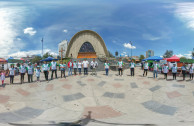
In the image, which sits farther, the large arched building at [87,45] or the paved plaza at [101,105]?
the large arched building at [87,45]

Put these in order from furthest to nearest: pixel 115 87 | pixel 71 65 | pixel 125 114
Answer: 1. pixel 71 65
2. pixel 115 87
3. pixel 125 114

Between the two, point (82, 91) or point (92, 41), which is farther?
point (92, 41)

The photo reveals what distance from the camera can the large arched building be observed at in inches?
1725

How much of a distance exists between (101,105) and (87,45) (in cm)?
4041

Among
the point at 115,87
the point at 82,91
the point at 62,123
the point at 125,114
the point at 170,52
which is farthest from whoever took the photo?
the point at 170,52

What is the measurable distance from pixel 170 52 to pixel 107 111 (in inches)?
2588

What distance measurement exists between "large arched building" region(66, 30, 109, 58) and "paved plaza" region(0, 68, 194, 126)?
36.2 meters

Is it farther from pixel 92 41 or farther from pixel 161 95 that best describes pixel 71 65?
pixel 92 41

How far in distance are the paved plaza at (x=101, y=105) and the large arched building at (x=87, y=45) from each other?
36222 mm

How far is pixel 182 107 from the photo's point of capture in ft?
16.7

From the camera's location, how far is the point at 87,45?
1757 inches

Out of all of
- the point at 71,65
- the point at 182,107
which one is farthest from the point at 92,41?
the point at 182,107

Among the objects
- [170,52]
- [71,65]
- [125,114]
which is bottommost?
[125,114]

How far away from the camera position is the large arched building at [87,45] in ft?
144
